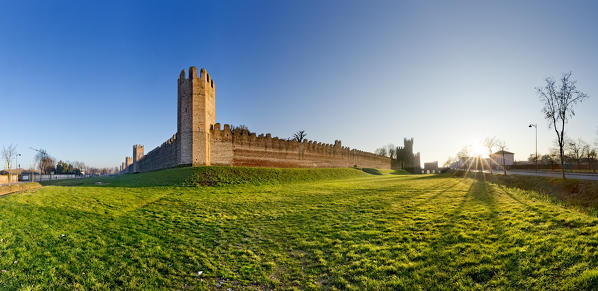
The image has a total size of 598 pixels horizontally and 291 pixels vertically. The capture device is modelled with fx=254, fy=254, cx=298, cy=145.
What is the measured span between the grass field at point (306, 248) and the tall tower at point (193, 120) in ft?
66.7

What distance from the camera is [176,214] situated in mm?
12492

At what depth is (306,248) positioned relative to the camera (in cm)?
789

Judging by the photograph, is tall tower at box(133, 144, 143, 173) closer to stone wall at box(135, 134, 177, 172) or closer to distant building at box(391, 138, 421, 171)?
stone wall at box(135, 134, 177, 172)

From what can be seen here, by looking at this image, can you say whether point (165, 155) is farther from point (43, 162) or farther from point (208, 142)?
point (43, 162)

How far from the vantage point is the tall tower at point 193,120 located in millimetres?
32406

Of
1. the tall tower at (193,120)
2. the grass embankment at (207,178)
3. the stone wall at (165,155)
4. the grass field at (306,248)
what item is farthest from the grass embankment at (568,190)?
the stone wall at (165,155)

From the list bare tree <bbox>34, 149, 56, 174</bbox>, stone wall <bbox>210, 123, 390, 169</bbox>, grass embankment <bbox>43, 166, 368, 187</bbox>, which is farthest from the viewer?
bare tree <bbox>34, 149, 56, 174</bbox>

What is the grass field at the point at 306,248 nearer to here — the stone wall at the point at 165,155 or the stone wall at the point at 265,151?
the stone wall at the point at 265,151

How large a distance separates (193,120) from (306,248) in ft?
94.8

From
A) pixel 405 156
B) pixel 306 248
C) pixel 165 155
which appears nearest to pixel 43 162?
pixel 165 155

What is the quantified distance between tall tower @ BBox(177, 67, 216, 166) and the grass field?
2034 cm

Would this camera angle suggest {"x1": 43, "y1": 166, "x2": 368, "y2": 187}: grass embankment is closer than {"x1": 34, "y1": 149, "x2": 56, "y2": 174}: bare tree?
Yes

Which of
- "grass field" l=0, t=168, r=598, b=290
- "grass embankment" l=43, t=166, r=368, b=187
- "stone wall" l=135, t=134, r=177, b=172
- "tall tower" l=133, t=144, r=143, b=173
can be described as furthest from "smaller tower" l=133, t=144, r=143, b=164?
"grass field" l=0, t=168, r=598, b=290

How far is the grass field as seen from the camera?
5613 millimetres
